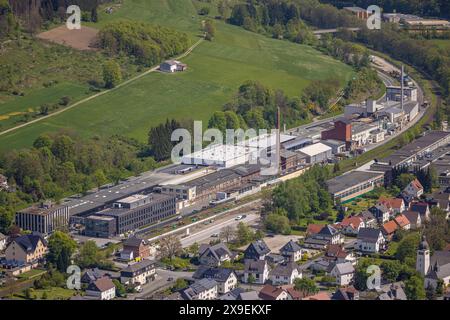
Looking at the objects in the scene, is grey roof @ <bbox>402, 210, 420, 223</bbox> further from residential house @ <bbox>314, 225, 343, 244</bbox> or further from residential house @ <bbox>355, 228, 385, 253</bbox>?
residential house @ <bbox>314, 225, 343, 244</bbox>

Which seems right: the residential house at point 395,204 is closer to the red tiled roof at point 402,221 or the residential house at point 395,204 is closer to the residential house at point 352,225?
the red tiled roof at point 402,221

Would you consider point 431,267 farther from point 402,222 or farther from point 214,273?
point 214,273

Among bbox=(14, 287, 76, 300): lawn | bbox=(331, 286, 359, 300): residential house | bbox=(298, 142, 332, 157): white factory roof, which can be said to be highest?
bbox=(331, 286, 359, 300): residential house

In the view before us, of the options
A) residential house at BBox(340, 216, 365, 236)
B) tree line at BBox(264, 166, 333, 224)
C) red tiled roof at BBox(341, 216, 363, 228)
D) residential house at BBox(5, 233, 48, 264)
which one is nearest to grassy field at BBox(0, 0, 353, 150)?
tree line at BBox(264, 166, 333, 224)

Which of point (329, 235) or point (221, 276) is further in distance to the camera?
point (329, 235)

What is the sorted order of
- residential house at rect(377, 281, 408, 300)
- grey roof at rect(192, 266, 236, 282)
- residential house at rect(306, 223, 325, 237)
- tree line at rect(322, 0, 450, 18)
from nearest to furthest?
residential house at rect(377, 281, 408, 300) → grey roof at rect(192, 266, 236, 282) → residential house at rect(306, 223, 325, 237) → tree line at rect(322, 0, 450, 18)

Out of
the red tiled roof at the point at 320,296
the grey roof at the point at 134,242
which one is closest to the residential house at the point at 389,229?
the red tiled roof at the point at 320,296

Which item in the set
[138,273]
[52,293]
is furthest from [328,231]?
[52,293]
